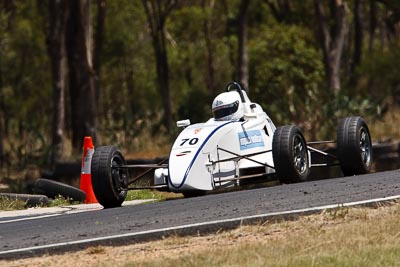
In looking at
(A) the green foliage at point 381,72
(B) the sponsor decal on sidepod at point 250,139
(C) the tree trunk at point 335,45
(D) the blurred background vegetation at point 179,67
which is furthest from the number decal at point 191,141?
(A) the green foliage at point 381,72

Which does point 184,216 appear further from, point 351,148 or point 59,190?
point 59,190

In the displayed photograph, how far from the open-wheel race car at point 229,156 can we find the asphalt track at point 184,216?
40.1 inches

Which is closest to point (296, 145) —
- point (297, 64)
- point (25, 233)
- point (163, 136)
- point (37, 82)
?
point (25, 233)

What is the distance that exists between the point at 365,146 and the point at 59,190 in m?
4.57

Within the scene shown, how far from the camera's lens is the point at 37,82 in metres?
58.2

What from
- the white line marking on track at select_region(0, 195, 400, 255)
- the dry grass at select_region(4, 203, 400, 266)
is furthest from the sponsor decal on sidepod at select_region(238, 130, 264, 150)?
the dry grass at select_region(4, 203, 400, 266)

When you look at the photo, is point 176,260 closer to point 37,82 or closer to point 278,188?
point 278,188

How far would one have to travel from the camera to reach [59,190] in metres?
17.9

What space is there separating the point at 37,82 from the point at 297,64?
15.2 meters

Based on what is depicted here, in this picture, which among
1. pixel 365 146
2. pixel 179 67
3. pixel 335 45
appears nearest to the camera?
pixel 365 146

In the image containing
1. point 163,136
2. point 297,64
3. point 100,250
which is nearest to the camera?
point 100,250

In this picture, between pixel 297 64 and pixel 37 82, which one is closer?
pixel 297 64

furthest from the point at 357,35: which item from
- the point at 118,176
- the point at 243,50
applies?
the point at 118,176

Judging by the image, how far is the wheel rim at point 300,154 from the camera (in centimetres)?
1550
